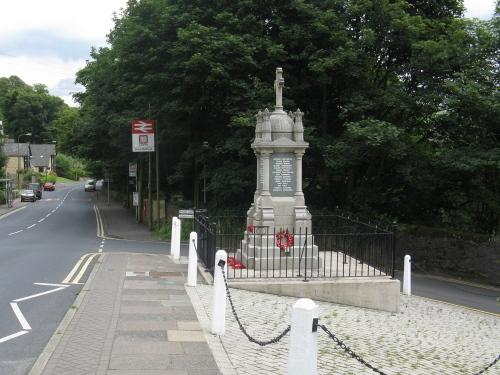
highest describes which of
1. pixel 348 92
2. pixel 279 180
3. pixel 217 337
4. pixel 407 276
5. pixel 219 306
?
pixel 348 92

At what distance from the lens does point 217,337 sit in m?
8.39

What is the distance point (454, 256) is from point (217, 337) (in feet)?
62.5

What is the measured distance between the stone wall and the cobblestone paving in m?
9.94

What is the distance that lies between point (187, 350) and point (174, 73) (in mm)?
21856

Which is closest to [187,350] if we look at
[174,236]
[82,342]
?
[82,342]

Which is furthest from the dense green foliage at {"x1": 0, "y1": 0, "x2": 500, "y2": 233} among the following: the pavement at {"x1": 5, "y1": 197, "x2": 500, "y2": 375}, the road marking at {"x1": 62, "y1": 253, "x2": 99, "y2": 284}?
the pavement at {"x1": 5, "y1": 197, "x2": 500, "y2": 375}

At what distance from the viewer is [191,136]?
1212 inches

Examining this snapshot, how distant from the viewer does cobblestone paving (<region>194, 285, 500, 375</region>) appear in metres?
7.57

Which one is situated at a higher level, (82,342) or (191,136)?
(191,136)

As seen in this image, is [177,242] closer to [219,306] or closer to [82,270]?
[82,270]

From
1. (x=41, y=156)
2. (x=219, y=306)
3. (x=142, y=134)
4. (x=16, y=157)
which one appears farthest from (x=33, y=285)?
(x=41, y=156)

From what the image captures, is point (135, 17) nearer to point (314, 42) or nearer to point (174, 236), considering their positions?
point (314, 42)

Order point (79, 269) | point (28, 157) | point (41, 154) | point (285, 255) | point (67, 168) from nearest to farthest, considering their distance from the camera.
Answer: point (285, 255), point (79, 269), point (28, 157), point (41, 154), point (67, 168)

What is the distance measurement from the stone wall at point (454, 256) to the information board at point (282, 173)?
13100 mm
